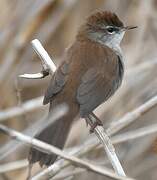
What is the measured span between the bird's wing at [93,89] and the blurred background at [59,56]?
2.45ft

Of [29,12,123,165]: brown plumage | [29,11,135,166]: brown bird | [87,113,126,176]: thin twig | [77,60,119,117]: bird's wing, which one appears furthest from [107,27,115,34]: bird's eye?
[87,113,126,176]: thin twig

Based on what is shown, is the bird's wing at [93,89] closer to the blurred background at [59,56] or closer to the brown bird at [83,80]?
the brown bird at [83,80]

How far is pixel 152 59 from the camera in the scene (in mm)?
4527

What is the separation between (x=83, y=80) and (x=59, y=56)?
1724 millimetres

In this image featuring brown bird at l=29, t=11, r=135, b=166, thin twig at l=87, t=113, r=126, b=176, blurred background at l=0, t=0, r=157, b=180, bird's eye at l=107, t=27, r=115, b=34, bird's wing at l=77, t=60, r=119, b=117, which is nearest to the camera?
thin twig at l=87, t=113, r=126, b=176

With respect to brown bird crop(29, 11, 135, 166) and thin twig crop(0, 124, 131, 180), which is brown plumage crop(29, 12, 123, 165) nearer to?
brown bird crop(29, 11, 135, 166)

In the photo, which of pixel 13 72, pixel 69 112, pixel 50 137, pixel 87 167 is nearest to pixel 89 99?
pixel 69 112

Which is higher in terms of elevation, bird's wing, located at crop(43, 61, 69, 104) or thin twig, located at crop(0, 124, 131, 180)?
thin twig, located at crop(0, 124, 131, 180)

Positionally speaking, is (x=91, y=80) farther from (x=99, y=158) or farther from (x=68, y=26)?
(x=68, y=26)

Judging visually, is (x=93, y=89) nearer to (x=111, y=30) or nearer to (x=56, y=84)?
(x=56, y=84)

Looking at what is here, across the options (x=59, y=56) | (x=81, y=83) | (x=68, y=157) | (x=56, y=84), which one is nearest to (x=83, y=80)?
(x=81, y=83)

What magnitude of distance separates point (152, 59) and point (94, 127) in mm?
1283

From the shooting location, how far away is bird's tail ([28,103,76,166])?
296 centimetres

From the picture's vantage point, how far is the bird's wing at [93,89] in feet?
10.9
